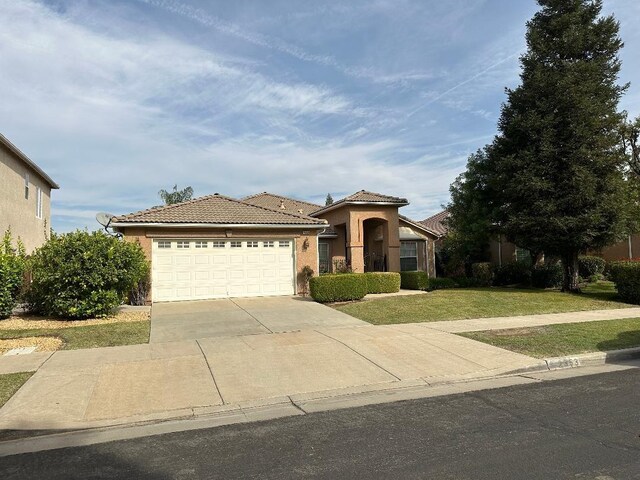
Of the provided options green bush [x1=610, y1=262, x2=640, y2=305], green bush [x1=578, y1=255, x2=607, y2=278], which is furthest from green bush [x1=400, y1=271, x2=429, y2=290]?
green bush [x1=578, y1=255, x2=607, y2=278]

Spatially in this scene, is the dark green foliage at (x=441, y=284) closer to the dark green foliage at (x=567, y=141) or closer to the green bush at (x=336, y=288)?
the dark green foliage at (x=567, y=141)

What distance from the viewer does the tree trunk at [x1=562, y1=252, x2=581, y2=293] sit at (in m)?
20.1

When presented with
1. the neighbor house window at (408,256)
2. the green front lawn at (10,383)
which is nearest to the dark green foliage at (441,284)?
the neighbor house window at (408,256)

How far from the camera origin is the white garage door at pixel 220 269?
1744 centimetres

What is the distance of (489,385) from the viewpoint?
7.19 metres

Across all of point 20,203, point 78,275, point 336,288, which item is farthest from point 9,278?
point 336,288

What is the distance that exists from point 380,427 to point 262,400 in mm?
1851

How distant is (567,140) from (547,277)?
23.7 ft

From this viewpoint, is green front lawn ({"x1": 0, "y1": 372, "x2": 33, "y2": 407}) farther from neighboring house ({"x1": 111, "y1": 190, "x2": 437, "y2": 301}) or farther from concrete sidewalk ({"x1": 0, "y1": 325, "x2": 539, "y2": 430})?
neighboring house ({"x1": 111, "y1": 190, "x2": 437, "y2": 301})

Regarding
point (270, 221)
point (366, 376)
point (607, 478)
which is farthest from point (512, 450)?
point (270, 221)

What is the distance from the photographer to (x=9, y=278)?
13.2 m

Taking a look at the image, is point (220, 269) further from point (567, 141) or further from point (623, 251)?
point (623, 251)

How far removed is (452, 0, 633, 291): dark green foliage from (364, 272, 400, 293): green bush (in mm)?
5357

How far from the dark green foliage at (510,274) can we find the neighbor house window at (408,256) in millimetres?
4407
